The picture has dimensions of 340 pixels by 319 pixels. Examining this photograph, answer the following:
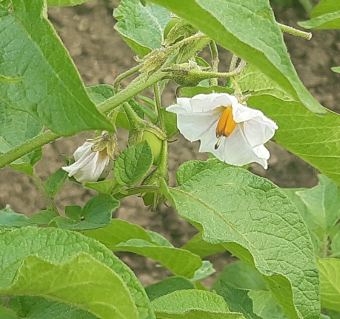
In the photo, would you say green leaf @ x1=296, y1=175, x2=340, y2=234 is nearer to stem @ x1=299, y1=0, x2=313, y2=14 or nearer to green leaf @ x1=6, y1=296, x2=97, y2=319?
green leaf @ x1=6, y1=296, x2=97, y2=319

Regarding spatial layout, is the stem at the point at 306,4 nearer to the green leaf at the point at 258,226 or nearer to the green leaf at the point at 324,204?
the green leaf at the point at 324,204

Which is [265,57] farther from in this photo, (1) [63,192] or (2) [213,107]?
(1) [63,192]

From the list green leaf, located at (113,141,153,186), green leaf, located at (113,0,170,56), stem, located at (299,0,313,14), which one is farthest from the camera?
stem, located at (299,0,313,14)

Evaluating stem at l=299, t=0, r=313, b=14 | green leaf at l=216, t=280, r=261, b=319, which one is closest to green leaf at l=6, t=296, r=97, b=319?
green leaf at l=216, t=280, r=261, b=319

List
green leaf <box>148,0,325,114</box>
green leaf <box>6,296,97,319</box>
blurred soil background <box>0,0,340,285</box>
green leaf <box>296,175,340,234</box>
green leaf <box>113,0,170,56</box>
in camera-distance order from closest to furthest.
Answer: green leaf <box>148,0,325,114</box> < green leaf <box>6,296,97,319</box> < green leaf <box>113,0,170,56</box> < green leaf <box>296,175,340,234</box> < blurred soil background <box>0,0,340,285</box>

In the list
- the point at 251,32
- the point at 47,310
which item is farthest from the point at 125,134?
the point at 251,32

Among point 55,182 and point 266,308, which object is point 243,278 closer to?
point 266,308
